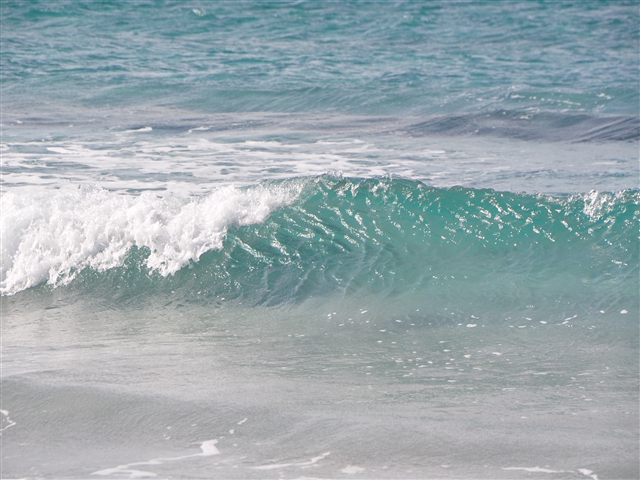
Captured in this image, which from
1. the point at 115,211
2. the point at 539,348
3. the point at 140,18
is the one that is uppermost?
the point at 140,18

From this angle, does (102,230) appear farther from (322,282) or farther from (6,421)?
(6,421)

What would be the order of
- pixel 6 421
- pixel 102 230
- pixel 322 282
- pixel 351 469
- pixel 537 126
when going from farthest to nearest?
pixel 537 126
pixel 102 230
pixel 322 282
pixel 6 421
pixel 351 469

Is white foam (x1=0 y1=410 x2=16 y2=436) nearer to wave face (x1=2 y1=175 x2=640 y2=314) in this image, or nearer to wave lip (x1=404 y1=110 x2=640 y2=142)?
wave face (x1=2 y1=175 x2=640 y2=314)

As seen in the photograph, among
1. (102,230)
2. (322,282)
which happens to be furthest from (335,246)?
(102,230)

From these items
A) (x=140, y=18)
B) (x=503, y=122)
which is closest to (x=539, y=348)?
(x=503, y=122)

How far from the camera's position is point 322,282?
5.85m

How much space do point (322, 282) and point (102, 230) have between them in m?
1.95

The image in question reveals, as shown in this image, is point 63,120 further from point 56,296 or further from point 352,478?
point 352,478

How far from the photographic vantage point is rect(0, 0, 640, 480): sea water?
371cm

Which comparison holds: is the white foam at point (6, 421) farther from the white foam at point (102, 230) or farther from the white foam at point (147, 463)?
the white foam at point (102, 230)

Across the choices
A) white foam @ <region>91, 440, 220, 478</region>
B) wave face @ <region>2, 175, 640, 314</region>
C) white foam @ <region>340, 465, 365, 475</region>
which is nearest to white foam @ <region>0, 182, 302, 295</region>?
wave face @ <region>2, 175, 640, 314</region>

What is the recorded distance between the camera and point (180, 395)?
13.5 feet

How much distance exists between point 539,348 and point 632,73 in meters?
10.7

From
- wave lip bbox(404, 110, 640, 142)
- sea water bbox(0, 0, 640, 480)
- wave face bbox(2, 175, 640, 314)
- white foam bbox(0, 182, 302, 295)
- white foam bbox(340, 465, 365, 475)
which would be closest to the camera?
white foam bbox(340, 465, 365, 475)
